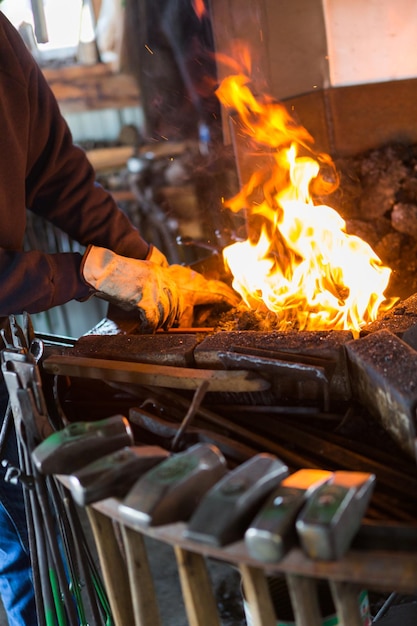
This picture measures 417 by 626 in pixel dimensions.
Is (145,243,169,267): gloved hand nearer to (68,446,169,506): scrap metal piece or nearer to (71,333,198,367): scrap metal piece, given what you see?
(71,333,198,367): scrap metal piece

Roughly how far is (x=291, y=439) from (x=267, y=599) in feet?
1.91

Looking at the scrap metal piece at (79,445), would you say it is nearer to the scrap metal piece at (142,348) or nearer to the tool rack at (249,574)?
the tool rack at (249,574)

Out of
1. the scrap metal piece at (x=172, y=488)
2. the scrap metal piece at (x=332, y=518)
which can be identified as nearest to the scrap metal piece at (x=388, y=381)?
the scrap metal piece at (x=332, y=518)

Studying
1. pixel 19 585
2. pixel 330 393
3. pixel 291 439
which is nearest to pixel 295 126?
pixel 330 393

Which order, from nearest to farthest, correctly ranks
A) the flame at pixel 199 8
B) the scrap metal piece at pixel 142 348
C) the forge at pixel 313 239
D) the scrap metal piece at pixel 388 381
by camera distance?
1. the scrap metal piece at pixel 388 381
2. the forge at pixel 313 239
3. the scrap metal piece at pixel 142 348
4. the flame at pixel 199 8

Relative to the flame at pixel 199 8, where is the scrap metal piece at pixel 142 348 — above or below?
below

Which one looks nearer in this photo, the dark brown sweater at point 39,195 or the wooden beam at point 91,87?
the dark brown sweater at point 39,195

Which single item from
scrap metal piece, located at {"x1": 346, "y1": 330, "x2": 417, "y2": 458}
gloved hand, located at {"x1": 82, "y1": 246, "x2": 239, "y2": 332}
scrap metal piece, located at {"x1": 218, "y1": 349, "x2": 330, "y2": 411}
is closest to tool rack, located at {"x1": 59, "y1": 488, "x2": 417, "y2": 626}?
scrap metal piece, located at {"x1": 346, "y1": 330, "x2": 417, "y2": 458}

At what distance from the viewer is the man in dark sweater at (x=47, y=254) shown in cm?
270

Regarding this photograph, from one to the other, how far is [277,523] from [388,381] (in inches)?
28.5

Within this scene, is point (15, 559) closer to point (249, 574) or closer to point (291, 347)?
point (291, 347)

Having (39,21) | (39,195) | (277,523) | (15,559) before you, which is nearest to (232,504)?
(277,523)

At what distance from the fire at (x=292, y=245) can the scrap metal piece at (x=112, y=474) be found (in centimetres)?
120

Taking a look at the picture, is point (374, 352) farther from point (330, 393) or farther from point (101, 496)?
point (101, 496)
